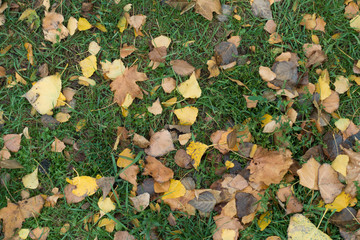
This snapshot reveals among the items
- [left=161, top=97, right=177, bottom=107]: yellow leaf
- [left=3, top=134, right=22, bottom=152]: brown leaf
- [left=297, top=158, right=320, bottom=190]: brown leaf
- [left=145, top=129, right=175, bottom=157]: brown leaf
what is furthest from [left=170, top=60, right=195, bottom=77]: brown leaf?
[left=3, top=134, right=22, bottom=152]: brown leaf

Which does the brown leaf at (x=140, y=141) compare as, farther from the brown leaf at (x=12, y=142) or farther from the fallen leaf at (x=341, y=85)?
the fallen leaf at (x=341, y=85)

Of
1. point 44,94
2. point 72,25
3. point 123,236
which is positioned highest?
point 72,25

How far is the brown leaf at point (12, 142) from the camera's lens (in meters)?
2.48

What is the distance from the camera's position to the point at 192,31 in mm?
2648

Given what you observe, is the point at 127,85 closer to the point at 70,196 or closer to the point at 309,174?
the point at 70,196

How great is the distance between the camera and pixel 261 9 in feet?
8.73

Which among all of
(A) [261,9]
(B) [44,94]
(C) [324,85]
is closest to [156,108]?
(B) [44,94]

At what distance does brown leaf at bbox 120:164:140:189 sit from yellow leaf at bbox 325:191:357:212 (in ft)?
4.49

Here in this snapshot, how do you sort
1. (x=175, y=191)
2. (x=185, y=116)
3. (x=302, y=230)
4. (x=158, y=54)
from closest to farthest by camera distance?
(x=302, y=230)
(x=175, y=191)
(x=185, y=116)
(x=158, y=54)

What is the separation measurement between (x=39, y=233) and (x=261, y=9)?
242 cm

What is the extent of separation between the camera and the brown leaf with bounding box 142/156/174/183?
2.36m

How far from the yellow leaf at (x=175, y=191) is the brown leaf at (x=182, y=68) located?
837 mm

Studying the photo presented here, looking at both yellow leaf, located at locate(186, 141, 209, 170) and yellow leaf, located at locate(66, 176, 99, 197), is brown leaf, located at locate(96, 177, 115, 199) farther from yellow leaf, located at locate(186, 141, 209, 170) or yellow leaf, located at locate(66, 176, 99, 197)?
yellow leaf, located at locate(186, 141, 209, 170)

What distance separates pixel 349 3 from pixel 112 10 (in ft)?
6.33
